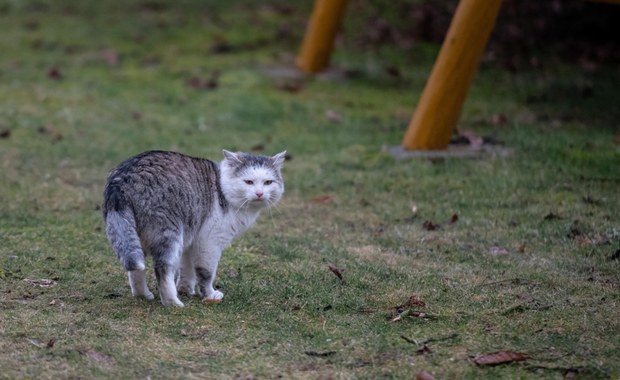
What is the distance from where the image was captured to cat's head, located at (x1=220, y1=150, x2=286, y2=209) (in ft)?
19.0

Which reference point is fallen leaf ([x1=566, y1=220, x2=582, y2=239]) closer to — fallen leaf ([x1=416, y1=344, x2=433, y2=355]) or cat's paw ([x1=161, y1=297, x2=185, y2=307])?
fallen leaf ([x1=416, y1=344, x2=433, y2=355])

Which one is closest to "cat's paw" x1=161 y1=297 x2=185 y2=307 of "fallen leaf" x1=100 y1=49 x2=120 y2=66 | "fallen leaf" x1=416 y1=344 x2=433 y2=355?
"fallen leaf" x1=416 y1=344 x2=433 y2=355

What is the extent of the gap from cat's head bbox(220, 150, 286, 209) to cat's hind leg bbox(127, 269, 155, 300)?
2.32 ft

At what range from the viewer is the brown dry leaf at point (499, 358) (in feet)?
15.0

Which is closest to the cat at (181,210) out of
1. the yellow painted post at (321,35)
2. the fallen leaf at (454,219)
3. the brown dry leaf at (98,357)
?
the brown dry leaf at (98,357)

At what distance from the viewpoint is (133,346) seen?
15.8 feet

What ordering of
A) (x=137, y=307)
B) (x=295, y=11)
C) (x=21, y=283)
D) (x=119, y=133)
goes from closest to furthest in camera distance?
(x=137, y=307) → (x=21, y=283) → (x=119, y=133) → (x=295, y=11)

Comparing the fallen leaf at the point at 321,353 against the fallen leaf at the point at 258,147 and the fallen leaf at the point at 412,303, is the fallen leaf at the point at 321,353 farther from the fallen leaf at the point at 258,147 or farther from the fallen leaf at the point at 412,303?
the fallen leaf at the point at 258,147

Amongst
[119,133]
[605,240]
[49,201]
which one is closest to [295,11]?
[119,133]

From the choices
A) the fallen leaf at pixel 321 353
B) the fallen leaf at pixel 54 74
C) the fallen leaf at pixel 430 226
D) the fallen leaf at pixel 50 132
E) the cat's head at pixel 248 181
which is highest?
the cat's head at pixel 248 181

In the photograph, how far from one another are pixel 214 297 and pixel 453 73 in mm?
4429

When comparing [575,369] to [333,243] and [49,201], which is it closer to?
[333,243]

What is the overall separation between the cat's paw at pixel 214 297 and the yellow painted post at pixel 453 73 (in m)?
4.20

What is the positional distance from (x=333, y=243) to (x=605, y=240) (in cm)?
194
